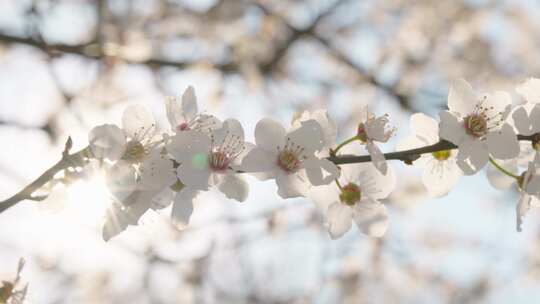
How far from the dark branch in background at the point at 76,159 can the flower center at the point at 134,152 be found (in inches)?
3.4

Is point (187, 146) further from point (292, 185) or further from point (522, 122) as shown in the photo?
point (522, 122)

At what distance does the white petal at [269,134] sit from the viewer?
1.32m

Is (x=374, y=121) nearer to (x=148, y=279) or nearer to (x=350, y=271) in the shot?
(x=148, y=279)

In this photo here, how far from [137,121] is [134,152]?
0.29 ft

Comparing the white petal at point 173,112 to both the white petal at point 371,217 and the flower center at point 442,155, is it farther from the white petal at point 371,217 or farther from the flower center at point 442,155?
the flower center at point 442,155

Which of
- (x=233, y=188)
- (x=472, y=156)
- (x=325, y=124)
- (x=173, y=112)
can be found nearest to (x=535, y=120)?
(x=472, y=156)

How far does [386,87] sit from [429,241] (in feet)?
10.8

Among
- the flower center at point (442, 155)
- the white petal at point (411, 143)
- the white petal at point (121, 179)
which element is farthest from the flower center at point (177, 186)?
the flower center at point (442, 155)

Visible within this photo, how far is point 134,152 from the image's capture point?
4.19 ft

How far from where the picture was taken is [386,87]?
4508 mm

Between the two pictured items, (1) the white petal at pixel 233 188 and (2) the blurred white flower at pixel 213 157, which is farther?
(1) the white petal at pixel 233 188

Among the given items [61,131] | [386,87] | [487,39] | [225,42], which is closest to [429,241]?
[487,39]

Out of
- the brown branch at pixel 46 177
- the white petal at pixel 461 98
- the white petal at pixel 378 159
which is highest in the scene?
the brown branch at pixel 46 177

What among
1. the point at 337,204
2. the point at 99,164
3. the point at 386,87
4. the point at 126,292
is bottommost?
the point at 337,204
